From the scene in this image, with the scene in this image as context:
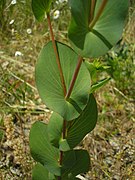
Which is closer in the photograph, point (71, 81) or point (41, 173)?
point (71, 81)

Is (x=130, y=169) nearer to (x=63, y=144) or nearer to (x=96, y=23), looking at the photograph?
(x=63, y=144)

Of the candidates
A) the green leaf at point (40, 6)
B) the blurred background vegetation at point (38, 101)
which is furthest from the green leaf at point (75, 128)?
the green leaf at point (40, 6)

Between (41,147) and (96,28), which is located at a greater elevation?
(96,28)

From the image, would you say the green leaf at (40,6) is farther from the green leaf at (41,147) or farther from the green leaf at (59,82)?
the green leaf at (41,147)

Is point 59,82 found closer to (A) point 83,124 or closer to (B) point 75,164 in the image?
(A) point 83,124

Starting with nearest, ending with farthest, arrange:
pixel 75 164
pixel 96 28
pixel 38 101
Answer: pixel 96 28 → pixel 75 164 → pixel 38 101

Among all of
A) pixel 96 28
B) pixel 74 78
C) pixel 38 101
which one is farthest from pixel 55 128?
pixel 38 101
